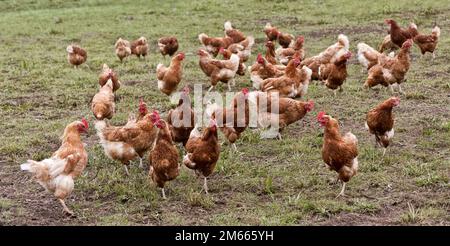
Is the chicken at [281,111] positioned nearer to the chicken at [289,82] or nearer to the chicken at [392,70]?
the chicken at [289,82]

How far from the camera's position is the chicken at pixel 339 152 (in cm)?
715

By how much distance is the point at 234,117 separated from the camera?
8.70 metres

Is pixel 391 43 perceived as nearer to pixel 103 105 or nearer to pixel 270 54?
pixel 270 54

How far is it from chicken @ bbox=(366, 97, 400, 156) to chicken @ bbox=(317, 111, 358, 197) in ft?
3.61

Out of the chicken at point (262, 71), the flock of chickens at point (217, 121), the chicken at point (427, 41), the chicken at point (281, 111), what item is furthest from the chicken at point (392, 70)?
the chicken at point (427, 41)

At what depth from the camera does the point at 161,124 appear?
23.6ft

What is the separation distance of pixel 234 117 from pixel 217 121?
0.82 feet

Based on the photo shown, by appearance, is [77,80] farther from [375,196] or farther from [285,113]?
[375,196]

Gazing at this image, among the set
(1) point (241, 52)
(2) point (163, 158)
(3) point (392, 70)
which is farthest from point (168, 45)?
(2) point (163, 158)

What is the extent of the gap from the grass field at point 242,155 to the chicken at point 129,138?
0.36 meters

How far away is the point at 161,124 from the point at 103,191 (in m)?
1.22

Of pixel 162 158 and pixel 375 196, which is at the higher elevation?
pixel 162 158
